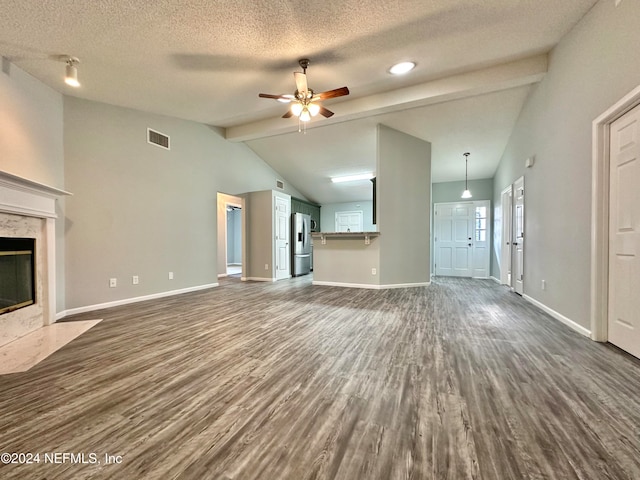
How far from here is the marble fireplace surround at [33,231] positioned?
2598 mm

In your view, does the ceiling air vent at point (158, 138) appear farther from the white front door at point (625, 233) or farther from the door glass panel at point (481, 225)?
the door glass panel at point (481, 225)

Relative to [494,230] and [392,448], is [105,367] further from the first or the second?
[494,230]

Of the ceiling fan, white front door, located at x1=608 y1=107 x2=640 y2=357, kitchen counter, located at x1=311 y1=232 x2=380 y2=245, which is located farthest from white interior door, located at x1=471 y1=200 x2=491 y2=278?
the ceiling fan

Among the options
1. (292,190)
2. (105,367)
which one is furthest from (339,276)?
(105,367)

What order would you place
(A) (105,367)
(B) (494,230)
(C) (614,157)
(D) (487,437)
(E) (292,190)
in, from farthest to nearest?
(E) (292,190) < (B) (494,230) < (C) (614,157) < (A) (105,367) < (D) (487,437)

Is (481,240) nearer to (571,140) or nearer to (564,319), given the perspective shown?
(564,319)

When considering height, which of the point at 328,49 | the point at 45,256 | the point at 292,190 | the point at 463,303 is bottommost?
the point at 463,303

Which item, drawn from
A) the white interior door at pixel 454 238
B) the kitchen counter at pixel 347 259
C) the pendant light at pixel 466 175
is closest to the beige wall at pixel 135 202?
the kitchen counter at pixel 347 259

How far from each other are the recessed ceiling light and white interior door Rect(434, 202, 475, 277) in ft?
16.4

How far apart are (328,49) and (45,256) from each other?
397cm

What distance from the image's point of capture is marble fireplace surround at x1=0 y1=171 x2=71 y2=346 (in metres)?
2.60

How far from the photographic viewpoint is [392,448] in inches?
48.8

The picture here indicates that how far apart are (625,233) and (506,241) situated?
3965 millimetres

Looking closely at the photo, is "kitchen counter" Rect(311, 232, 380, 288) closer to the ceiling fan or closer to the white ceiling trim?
the white ceiling trim
